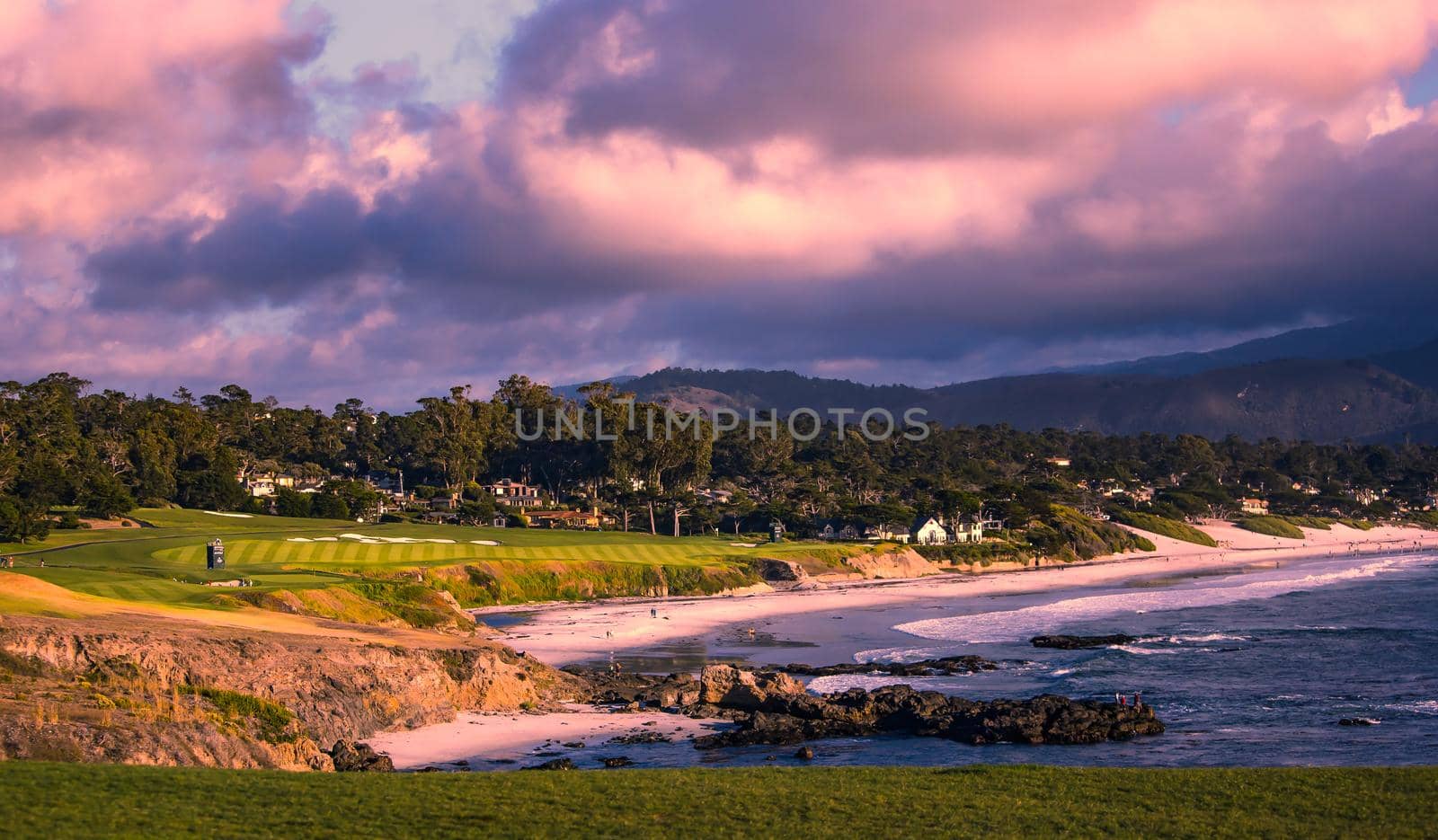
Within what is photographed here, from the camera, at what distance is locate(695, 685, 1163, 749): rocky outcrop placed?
1181 inches

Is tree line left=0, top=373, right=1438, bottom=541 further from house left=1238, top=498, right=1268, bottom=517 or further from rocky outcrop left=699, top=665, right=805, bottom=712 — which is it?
rocky outcrop left=699, top=665, right=805, bottom=712

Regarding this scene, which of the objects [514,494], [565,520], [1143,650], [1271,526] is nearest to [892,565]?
[565,520]

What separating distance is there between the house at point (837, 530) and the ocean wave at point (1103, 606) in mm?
39604

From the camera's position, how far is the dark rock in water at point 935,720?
98.4 ft

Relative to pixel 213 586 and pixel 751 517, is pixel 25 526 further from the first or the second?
pixel 751 517

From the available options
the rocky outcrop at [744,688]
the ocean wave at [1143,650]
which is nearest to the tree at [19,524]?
the rocky outcrop at [744,688]

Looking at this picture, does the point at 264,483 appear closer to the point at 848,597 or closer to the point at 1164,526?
the point at 848,597

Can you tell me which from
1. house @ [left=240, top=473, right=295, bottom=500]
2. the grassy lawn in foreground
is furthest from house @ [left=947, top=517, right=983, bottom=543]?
the grassy lawn in foreground

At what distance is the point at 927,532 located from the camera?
372ft

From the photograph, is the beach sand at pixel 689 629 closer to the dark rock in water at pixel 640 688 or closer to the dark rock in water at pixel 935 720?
the dark rock in water at pixel 640 688

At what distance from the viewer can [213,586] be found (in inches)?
1822

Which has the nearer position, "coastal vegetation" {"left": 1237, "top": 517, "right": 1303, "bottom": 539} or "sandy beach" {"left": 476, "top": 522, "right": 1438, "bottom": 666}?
"sandy beach" {"left": 476, "top": 522, "right": 1438, "bottom": 666}

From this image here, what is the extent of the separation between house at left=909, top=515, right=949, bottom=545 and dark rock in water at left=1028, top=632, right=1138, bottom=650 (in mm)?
60285

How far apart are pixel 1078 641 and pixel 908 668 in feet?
35.9
